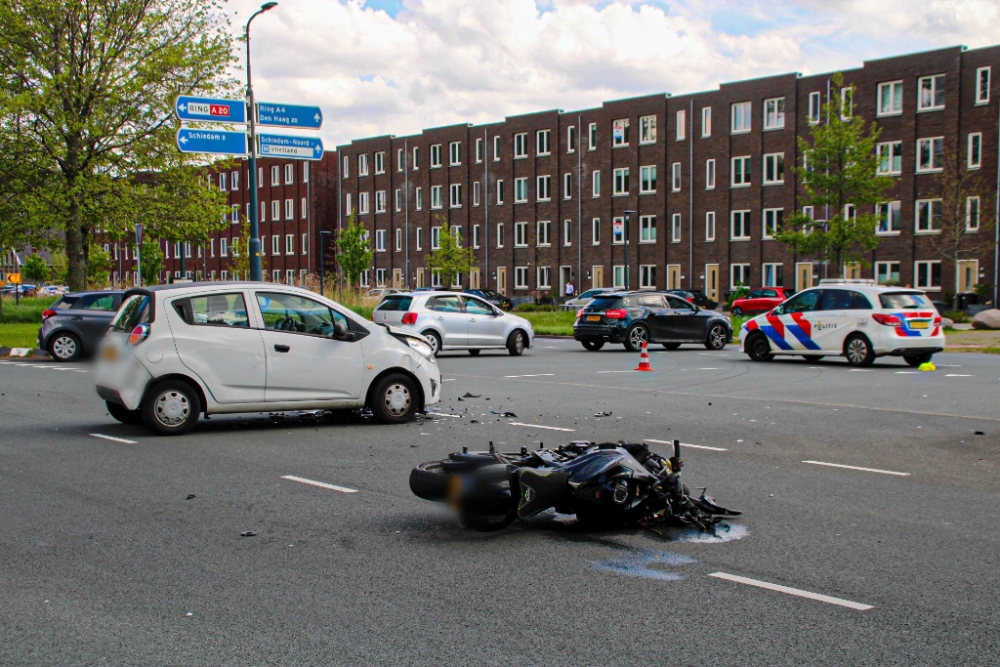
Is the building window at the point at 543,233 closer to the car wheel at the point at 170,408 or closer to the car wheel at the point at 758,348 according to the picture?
the car wheel at the point at 758,348

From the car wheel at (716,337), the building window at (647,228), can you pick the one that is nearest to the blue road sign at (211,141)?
the car wheel at (716,337)

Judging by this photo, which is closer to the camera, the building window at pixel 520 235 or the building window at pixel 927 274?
the building window at pixel 927 274

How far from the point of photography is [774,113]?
59.8 meters

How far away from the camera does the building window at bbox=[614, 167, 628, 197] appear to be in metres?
67.3

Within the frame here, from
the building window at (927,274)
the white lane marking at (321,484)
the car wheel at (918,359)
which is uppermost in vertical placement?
the building window at (927,274)

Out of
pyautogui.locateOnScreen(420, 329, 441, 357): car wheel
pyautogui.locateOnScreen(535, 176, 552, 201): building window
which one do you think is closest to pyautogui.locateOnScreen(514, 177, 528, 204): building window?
pyautogui.locateOnScreen(535, 176, 552, 201): building window

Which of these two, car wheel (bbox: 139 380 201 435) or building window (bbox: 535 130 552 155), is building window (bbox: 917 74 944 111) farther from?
car wheel (bbox: 139 380 201 435)

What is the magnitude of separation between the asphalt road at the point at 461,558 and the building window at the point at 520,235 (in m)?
63.0

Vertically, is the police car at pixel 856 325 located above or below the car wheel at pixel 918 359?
above

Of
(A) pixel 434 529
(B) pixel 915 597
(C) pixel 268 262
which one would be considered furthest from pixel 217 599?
(C) pixel 268 262

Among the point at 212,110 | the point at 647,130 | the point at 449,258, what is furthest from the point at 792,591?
the point at 449,258

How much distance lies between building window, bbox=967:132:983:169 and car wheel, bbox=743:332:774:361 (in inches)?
1467

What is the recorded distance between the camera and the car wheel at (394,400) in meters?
11.4

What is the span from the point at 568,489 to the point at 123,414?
6.88m
